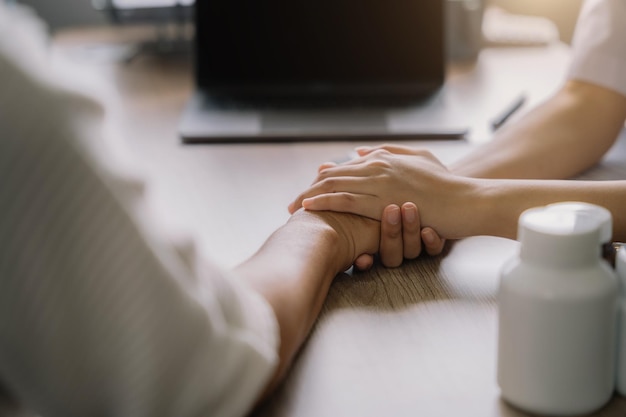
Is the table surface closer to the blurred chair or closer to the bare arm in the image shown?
the bare arm

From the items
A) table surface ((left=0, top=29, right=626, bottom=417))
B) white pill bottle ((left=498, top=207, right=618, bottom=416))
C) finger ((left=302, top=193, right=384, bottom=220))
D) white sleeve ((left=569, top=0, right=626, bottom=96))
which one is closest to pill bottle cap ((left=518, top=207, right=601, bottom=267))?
white pill bottle ((left=498, top=207, right=618, bottom=416))

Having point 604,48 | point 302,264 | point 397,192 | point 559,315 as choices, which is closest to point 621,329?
point 559,315

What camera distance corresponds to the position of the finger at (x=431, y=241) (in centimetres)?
95

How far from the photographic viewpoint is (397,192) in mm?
993

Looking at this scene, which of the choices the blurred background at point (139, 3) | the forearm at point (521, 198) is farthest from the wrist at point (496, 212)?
the blurred background at point (139, 3)

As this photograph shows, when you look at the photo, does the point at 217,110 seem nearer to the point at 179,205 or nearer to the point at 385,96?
the point at 385,96

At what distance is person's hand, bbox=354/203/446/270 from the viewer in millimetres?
939

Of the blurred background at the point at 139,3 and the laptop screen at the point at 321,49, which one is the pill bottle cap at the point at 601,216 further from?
the blurred background at the point at 139,3

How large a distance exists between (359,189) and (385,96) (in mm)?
652

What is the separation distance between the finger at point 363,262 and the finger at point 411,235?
0.14 ft

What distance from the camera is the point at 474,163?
1.18 meters

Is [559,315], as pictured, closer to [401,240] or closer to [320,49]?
[401,240]

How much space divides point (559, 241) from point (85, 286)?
1.01ft

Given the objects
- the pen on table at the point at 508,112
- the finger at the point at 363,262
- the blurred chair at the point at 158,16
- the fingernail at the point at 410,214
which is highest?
the blurred chair at the point at 158,16
